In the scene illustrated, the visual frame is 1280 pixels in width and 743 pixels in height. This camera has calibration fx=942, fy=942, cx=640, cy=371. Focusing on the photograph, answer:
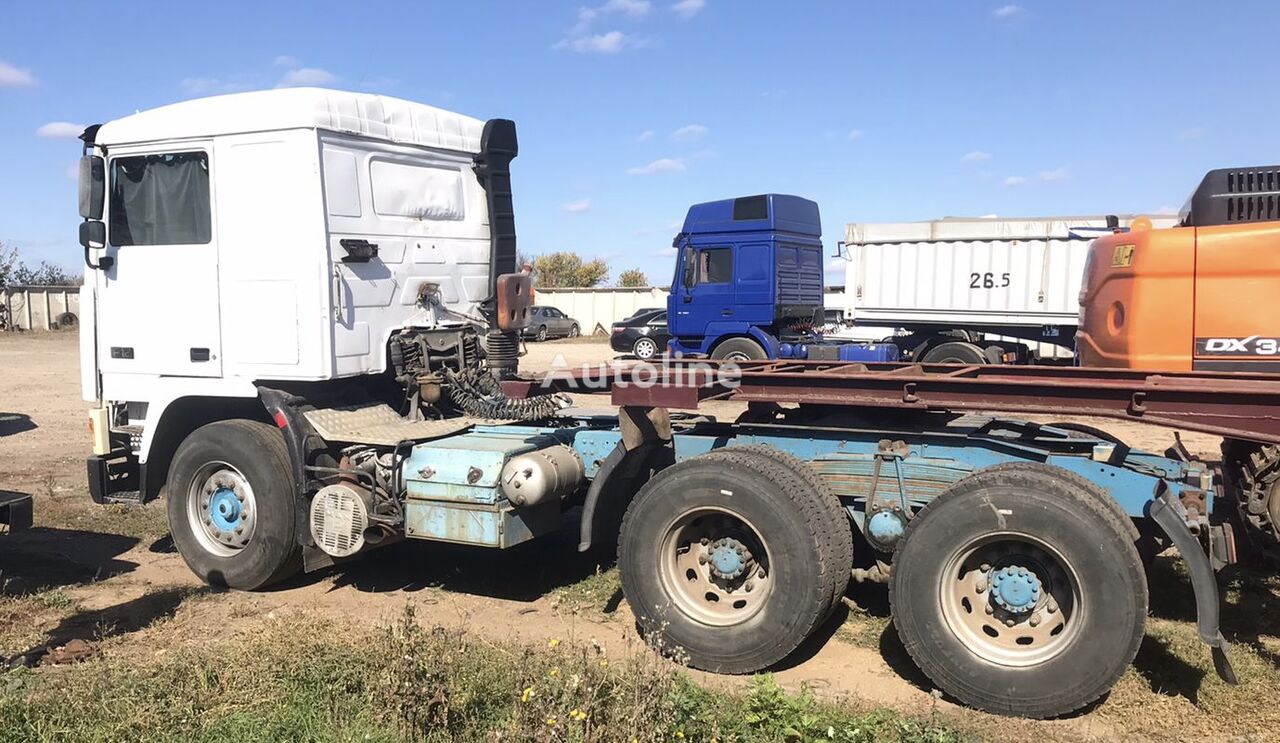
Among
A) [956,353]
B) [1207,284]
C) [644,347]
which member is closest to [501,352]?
[1207,284]

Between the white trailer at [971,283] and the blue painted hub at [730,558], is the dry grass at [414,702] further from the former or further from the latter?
the white trailer at [971,283]

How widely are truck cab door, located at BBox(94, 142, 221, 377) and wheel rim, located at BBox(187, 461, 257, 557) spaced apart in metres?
0.72

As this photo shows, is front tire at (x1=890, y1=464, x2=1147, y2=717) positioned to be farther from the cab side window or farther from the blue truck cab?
the cab side window

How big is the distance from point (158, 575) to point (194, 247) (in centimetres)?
249

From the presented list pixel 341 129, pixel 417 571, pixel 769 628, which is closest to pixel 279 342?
pixel 341 129

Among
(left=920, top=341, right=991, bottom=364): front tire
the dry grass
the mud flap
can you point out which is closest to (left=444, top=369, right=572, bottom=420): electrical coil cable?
the dry grass

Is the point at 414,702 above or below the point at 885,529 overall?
below

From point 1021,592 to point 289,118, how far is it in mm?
5166

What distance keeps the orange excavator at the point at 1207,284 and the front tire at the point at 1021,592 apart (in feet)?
3.99

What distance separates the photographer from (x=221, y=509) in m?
6.65

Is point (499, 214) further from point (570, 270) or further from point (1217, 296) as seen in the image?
point (570, 270)

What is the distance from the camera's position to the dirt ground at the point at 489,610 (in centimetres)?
446

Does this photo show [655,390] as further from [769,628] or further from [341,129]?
[341,129]

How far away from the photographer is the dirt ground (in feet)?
14.6
